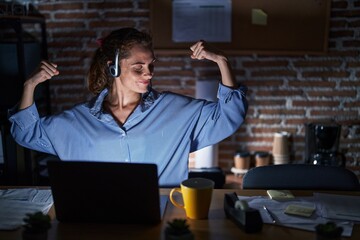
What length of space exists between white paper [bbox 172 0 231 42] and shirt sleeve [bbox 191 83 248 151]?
1224mm

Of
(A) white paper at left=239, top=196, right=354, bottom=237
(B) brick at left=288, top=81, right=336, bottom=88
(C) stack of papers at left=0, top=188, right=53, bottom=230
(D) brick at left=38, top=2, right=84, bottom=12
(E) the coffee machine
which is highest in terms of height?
(D) brick at left=38, top=2, right=84, bottom=12

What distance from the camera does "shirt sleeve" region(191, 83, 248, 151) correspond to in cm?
173

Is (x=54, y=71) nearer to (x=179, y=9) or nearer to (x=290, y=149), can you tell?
(x=179, y=9)

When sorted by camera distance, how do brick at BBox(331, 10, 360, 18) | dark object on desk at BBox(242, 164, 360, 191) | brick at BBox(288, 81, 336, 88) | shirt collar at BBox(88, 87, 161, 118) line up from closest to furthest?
dark object on desk at BBox(242, 164, 360, 191) < shirt collar at BBox(88, 87, 161, 118) < brick at BBox(331, 10, 360, 18) < brick at BBox(288, 81, 336, 88)

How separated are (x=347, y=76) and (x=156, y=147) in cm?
172

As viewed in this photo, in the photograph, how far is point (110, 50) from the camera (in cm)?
185

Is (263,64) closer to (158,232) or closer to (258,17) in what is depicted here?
(258,17)

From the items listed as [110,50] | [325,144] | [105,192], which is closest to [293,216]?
[105,192]

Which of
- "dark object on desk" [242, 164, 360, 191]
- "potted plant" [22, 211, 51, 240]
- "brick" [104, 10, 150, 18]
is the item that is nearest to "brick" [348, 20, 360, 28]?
"brick" [104, 10, 150, 18]

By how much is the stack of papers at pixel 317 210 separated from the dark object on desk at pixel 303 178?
19 centimetres

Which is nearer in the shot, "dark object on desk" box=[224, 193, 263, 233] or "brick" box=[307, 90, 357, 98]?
"dark object on desk" box=[224, 193, 263, 233]

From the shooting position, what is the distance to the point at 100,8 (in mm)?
3031

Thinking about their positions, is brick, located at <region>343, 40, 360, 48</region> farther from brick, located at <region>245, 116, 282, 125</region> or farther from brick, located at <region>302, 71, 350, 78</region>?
brick, located at <region>245, 116, 282, 125</region>

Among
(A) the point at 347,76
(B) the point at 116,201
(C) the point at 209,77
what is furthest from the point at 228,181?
(B) the point at 116,201
